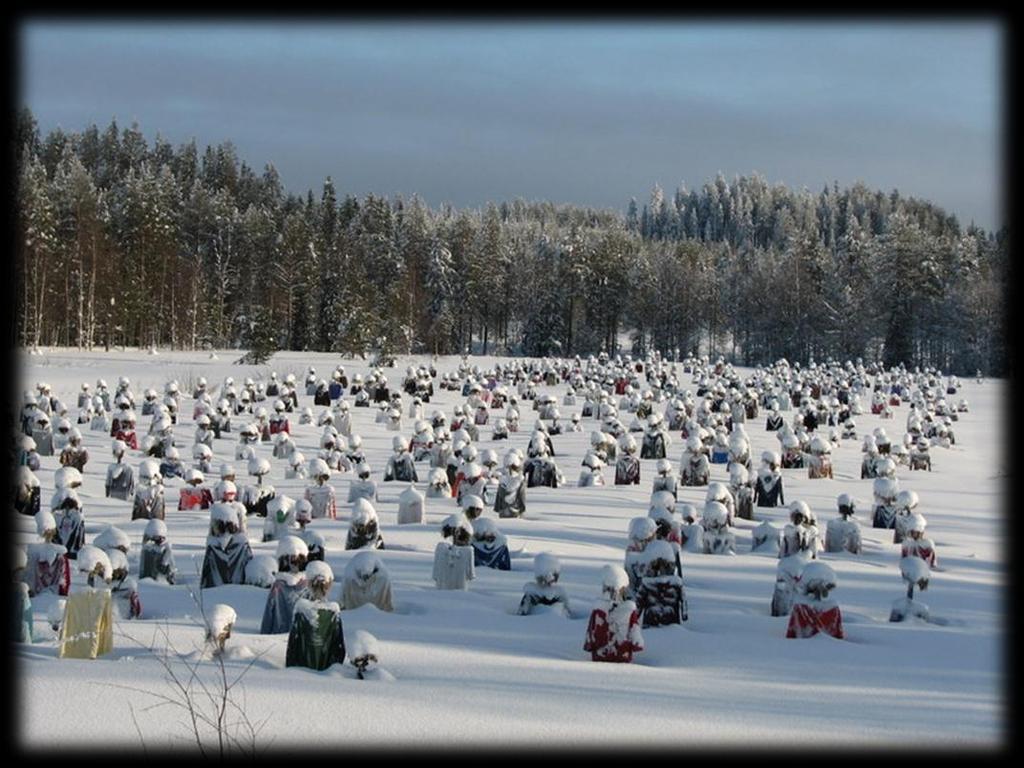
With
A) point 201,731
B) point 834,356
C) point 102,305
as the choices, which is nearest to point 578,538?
point 201,731

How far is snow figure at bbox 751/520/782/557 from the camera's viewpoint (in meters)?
13.3

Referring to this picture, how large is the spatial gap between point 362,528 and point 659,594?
4.17 meters

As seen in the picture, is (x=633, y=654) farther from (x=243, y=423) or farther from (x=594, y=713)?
(x=243, y=423)

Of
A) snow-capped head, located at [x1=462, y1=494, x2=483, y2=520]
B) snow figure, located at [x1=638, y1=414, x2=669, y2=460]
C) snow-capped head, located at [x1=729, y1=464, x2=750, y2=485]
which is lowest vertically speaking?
snow-capped head, located at [x1=462, y1=494, x2=483, y2=520]

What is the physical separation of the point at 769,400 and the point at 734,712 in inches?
1255

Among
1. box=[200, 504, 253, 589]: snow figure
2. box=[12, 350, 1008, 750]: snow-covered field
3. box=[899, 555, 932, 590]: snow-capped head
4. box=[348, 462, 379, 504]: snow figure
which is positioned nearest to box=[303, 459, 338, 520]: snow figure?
box=[12, 350, 1008, 750]: snow-covered field

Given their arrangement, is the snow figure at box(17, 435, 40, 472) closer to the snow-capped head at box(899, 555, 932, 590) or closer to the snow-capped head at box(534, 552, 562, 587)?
the snow-capped head at box(534, 552, 562, 587)

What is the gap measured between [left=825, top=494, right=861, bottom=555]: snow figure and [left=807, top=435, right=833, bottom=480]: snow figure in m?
9.06

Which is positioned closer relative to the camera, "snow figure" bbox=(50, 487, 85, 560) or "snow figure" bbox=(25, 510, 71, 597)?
"snow figure" bbox=(25, 510, 71, 597)

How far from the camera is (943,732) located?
5969mm

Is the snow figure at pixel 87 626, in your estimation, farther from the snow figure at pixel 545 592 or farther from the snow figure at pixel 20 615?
the snow figure at pixel 545 592

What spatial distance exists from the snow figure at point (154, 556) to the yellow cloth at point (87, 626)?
110 inches

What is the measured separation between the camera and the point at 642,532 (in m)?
10.2

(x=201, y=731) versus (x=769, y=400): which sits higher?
(x=769, y=400)
